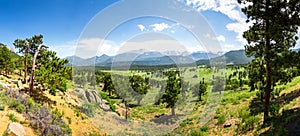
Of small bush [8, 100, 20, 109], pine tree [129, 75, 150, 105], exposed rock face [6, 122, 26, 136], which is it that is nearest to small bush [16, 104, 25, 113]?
small bush [8, 100, 20, 109]

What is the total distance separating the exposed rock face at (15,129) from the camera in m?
13.1

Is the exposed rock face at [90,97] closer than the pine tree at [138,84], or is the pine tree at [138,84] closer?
the exposed rock face at [90,97]

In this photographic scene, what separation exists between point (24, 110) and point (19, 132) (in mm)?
4121

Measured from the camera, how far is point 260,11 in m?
16.8

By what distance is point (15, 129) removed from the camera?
13656 mm

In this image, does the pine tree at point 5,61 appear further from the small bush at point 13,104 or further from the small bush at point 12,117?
the small bush at point 12,117

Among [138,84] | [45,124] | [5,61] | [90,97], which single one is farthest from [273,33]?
[5,61]

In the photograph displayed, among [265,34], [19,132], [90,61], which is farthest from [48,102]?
[265,34]

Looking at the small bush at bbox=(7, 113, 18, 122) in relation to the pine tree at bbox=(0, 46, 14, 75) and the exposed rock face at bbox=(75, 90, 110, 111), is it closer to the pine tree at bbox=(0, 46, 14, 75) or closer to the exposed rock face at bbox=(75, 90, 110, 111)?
the exposed rock face at bbox=(75, 90, 110, 111)

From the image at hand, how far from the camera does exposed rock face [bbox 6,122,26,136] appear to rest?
43.1 ft

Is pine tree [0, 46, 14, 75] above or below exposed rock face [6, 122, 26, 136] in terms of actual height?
above

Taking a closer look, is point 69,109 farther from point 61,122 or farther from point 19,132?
point 19,132

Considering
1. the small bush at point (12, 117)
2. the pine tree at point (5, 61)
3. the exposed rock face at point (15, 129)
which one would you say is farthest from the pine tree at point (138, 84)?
the exposed rock face at point (15, 129)

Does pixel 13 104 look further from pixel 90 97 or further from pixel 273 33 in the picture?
pixel 90 97
